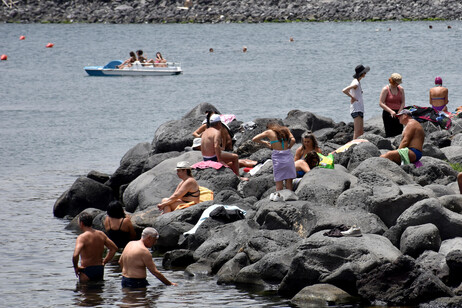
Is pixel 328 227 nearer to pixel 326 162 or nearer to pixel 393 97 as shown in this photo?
pixel 326 162

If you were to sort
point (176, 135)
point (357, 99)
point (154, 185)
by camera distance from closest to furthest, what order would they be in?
point (154, 185) → point (357, 99) → point (176, 135)

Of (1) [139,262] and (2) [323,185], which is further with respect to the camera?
(2) [323,185]

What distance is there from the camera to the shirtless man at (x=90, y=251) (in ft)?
42.1

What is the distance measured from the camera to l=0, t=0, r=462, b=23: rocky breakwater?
97.6 meters

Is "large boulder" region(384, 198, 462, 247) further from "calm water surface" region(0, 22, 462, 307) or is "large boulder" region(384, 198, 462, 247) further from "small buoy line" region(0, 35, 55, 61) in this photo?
"small buoy line" region(0, 35, 55, 61)

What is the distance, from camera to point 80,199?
19.2 metres

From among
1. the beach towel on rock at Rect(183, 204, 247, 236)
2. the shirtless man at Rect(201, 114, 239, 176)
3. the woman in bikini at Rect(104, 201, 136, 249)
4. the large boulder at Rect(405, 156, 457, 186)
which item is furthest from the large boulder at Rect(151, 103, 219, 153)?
the woman in bikini at Rect(104, 201, 136, 249)

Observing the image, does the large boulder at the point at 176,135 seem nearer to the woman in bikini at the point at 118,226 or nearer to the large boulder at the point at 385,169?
the large boulder at the point at 385,169

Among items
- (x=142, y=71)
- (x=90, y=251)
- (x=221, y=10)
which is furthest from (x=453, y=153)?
(x=221, y=10)

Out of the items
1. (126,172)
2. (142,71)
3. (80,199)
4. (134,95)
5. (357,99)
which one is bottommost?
(134,95)

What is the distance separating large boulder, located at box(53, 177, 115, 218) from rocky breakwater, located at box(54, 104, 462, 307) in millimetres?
23

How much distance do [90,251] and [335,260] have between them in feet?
12.1

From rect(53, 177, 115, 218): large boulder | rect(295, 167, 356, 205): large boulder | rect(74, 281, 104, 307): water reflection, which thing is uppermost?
rect(295, 167, 356, 205): large boulder

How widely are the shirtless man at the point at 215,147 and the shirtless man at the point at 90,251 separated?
543 centimetres
